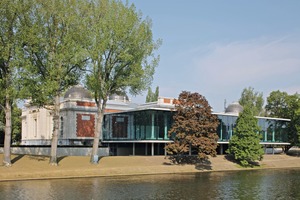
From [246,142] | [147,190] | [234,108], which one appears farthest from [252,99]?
[147,190]

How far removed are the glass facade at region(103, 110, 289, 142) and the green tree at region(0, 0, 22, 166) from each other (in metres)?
20.6

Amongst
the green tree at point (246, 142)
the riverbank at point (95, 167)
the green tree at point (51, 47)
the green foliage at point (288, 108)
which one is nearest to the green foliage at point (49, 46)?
the green tree at point (51, 47)

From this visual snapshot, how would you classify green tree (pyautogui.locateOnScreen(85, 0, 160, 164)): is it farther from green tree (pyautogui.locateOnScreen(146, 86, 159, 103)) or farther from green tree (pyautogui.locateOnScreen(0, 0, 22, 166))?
green tree (pyautogui.locateOnScreen(146, 86, 159, 103))

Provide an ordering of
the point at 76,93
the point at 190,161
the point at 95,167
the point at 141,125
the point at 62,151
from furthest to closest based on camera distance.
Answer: the point at 76,93, the point at 141,125, the point at 190,161, the point at 62,151, the point at 95,167

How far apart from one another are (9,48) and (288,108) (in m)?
57.0

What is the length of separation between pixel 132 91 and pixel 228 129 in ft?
75.3

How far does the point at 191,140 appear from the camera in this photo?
161ft

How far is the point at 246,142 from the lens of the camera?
2144 inches

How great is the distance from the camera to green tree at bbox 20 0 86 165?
39.7m

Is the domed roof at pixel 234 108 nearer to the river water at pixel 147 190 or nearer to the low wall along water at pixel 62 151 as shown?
the low wall along water at pixel 62 151

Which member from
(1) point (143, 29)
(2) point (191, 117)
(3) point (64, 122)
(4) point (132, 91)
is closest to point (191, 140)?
(2) point (191, 117)

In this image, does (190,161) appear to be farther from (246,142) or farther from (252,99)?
(252,99)

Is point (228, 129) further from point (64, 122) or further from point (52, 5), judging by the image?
point (52, 5)

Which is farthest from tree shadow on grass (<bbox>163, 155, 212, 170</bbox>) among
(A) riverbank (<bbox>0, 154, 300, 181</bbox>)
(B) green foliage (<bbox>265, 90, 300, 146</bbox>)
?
(B) green foliage (<bbox>265, 90, 300, 146</bbox>)
